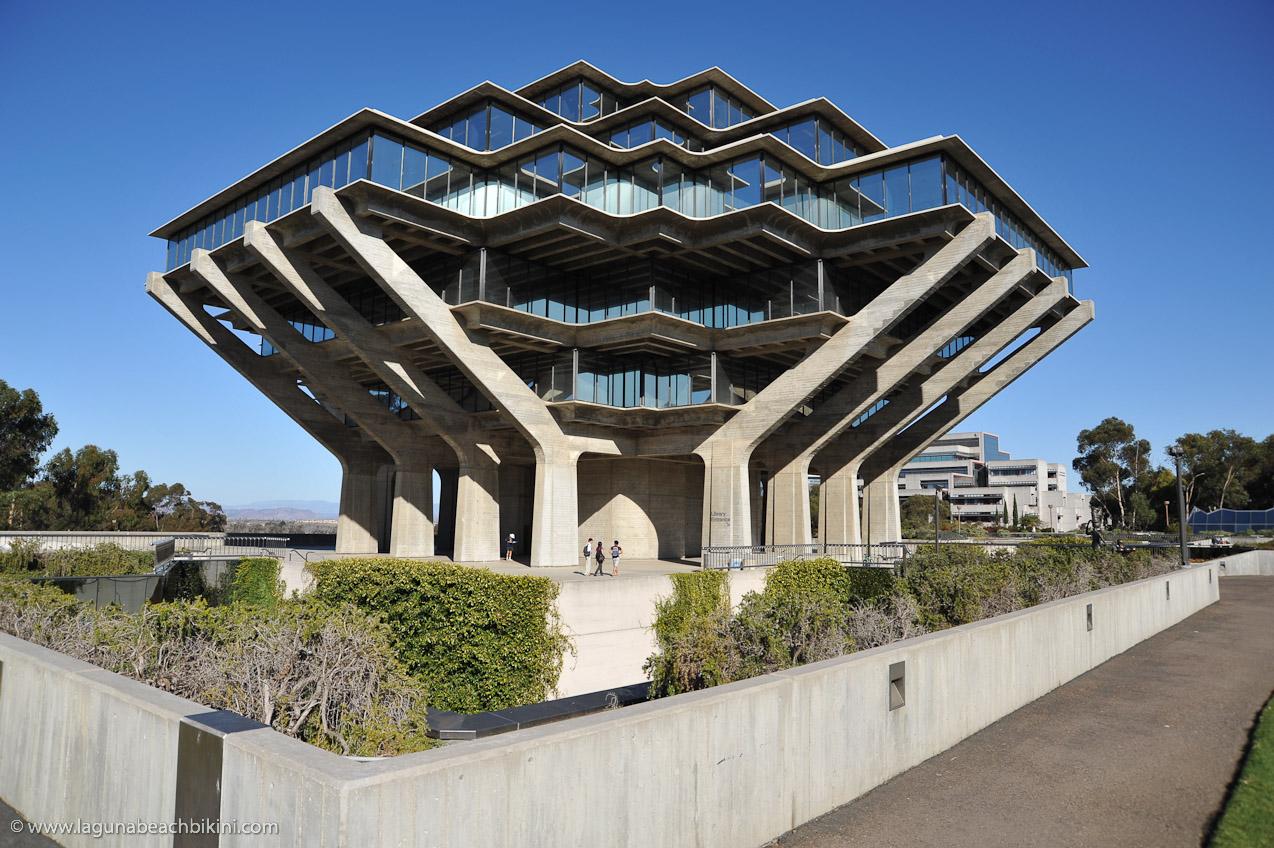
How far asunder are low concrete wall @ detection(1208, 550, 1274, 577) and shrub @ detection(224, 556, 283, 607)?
1674 inches

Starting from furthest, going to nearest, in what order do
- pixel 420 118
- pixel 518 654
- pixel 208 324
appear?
1. pixel 208 324
2. pixel 420 118
3. pixel 518 654

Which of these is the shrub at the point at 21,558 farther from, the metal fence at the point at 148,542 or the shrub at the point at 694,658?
the shrub at the point at 694,658

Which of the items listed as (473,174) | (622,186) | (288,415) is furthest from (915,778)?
(288,415)

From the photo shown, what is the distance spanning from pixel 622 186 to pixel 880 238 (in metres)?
10.7

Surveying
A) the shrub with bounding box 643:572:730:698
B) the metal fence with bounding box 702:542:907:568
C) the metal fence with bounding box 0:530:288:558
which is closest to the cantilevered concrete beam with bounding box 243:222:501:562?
the metal fence with bounding box 0:530:288:558

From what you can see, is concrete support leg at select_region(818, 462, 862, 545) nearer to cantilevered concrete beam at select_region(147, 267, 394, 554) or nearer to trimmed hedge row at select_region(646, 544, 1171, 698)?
trimmed hedge row at select_region(646, 544, 1171, 698)

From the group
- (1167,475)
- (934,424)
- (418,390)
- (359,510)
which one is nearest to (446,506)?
(359,510)

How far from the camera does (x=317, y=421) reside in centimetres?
4266

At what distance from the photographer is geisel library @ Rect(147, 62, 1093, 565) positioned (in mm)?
31391

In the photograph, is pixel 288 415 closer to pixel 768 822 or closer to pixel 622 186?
pixel 622 186

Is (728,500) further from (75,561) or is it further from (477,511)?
(75,561)

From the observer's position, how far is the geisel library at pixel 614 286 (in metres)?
31.4

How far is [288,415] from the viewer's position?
41.8 metres

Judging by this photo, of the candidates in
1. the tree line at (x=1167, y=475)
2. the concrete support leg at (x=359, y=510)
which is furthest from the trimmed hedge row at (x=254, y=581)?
the tree line at (x=1167, y=475)
